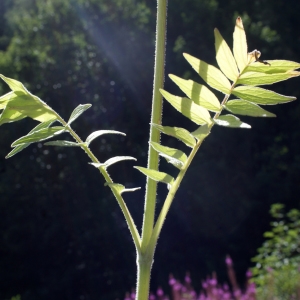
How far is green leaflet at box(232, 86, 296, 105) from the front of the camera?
1.65 feet

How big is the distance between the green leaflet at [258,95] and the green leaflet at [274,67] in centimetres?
2

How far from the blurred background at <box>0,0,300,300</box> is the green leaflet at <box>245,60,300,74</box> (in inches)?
324

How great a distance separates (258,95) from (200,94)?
7 cm

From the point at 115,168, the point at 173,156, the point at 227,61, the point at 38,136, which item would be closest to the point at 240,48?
the point at 227,61

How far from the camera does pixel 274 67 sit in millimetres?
514

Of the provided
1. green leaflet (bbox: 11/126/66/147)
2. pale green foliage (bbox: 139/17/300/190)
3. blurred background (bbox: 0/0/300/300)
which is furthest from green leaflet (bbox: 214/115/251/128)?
blurred background (bbox: 0/0/300/300)

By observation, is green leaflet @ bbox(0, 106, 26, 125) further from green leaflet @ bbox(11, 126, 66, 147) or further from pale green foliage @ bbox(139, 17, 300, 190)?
pale green foliage @ bbox(139, 17, 300, 190)

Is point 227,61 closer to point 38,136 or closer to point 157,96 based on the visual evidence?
point 157,96

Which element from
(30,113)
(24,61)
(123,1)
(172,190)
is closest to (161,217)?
(172,190)

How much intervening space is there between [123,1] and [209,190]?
Answer: 471cm

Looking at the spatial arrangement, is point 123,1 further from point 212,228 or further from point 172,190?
point 172,190

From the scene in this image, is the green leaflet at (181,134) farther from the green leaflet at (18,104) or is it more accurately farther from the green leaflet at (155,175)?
the green leaflet at (18,104)

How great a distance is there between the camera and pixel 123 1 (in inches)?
412

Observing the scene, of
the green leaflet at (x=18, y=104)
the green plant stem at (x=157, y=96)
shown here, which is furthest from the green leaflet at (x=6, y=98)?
the green plant stem at (x=157, y=96)
